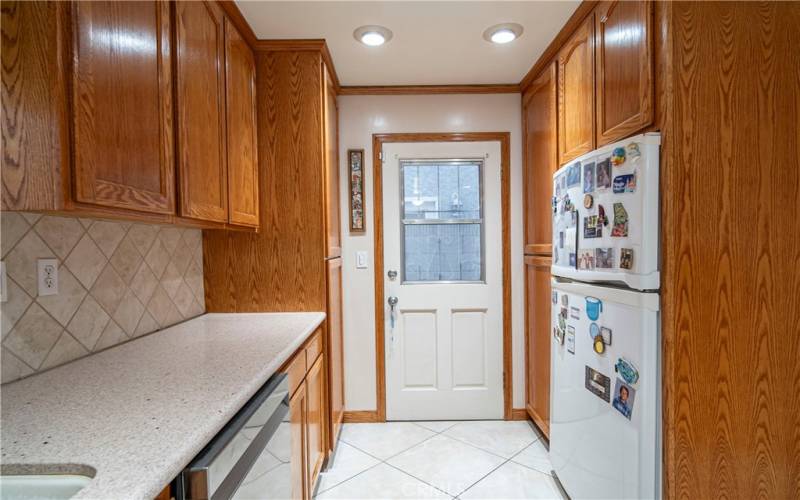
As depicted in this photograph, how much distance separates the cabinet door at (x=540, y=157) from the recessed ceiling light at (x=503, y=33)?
1.03 ft

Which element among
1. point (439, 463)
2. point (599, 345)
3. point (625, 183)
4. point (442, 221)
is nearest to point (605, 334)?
point (599, 345)

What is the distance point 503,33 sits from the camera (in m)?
1.93

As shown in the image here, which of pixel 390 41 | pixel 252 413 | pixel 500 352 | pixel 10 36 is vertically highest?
pixel 390 41

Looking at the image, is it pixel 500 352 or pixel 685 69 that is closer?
pixel 685 69

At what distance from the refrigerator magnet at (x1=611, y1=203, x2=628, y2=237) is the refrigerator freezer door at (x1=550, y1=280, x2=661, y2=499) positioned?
0.21 meters

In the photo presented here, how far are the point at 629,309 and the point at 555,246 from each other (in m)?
0.57

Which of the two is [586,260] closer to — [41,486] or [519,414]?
[519,414]

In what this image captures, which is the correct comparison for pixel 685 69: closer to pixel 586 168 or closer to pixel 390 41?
pixel 586 168

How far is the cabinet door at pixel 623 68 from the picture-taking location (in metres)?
1.36

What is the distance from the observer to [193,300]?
6.23 ft

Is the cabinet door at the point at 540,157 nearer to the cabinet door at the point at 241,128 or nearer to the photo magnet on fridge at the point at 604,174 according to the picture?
the photo magnet on fridge at the point at 604,174

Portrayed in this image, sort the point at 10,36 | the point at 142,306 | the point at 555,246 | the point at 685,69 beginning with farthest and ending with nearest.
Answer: the point at 555,246 → the point at 142,306 → the point at 685,69 → the point at 10,36

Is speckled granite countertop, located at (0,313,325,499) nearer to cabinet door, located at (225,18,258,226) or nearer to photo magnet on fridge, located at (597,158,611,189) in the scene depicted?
cabinet door, located at (225,18,258,226)

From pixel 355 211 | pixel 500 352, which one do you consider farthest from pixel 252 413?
pixel 500 352
